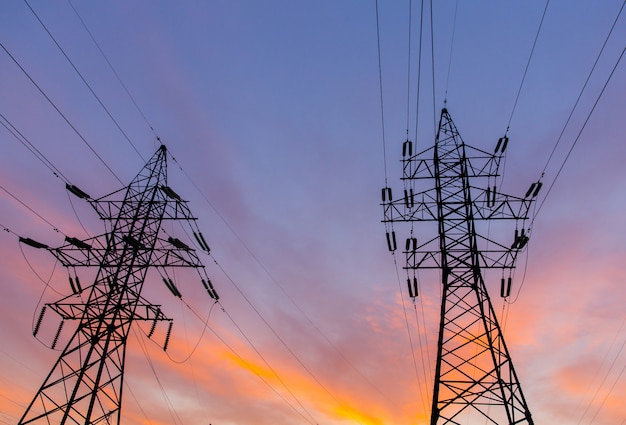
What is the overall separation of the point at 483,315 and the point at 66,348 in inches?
719

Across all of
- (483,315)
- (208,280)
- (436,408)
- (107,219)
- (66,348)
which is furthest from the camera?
(208,280)

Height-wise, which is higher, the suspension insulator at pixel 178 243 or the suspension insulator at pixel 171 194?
the suspension insulator at pixel 171 194

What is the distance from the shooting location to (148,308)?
2027 cm

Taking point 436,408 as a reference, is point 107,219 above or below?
above

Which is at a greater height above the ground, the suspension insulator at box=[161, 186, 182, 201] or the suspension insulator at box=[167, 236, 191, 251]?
the suspension insulator at box=[161, 186, 182, 201]

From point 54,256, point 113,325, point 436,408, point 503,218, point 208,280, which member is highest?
point 503,218

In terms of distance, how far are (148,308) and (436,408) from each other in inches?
566

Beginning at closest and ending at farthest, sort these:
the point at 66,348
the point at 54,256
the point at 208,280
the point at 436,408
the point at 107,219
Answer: the point at 436,408 → the point at 66,348 → the point at 54,256 → the point at 107,219 → the point at 208,280

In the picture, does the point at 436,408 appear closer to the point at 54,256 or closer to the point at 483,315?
the point at 483,315

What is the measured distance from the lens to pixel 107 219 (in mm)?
22031

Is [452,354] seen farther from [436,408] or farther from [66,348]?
[66,348]

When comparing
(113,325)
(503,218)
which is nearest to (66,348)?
(113,325)

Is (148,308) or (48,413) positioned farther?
(148,308)

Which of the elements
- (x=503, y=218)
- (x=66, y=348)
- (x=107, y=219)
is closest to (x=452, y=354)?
(x=503, y=218)
